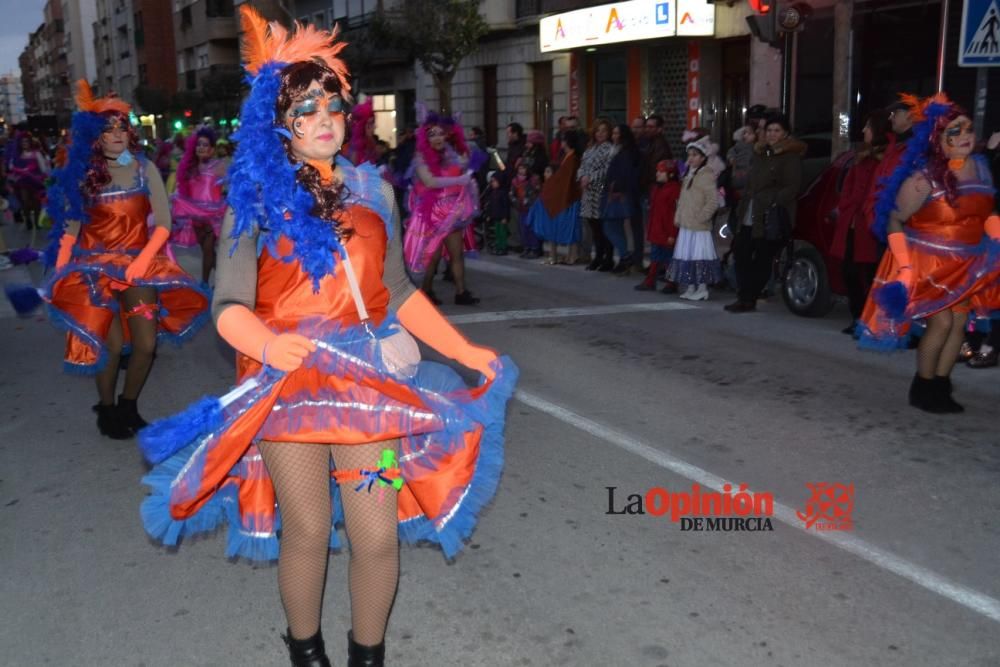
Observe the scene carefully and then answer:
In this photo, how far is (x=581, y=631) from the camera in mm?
3465

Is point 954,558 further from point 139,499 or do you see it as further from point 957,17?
point 957,17

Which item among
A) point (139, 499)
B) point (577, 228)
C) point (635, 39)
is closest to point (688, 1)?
point (635, 39)

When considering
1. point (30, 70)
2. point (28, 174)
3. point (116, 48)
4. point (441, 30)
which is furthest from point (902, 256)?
point (30, 70)

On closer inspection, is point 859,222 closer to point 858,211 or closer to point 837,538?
point 858,211

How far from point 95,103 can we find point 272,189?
3.53 meters

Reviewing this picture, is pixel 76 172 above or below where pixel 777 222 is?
above

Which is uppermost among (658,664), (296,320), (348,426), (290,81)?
(290,81)

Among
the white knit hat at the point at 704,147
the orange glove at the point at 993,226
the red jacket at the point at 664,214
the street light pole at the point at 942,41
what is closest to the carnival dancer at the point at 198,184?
the red jacket at the point at 664,214

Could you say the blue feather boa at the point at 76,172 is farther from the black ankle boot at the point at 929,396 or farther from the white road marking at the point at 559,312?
the black ankle boot at the point at 929,396

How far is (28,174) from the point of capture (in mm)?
20875

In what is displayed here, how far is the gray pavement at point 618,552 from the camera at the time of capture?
340cm

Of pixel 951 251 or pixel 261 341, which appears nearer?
pixel 261 341

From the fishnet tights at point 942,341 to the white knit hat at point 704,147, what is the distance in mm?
4812

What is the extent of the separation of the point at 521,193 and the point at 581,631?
1204cm
